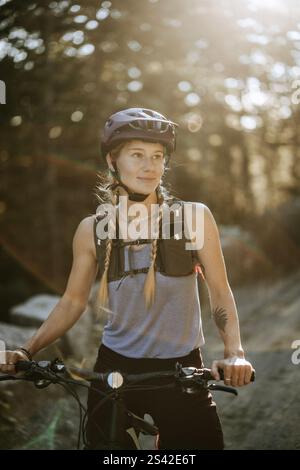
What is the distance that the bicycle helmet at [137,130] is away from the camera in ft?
10.3

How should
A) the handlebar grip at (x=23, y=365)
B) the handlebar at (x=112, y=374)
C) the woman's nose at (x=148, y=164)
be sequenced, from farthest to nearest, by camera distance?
1. the woman's nose at (x=148, y=164)
2. the handlebar grip at (x=23, y=365)
3. the handlebar at (x=112, y=374)

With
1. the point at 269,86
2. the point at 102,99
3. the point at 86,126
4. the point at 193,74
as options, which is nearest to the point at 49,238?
the point at 86,126

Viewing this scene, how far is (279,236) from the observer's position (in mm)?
14445

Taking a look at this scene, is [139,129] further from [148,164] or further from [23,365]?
[23,365]

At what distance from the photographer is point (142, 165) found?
3205 millimetres

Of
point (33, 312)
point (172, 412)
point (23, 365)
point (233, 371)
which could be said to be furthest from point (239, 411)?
point (23, 365)

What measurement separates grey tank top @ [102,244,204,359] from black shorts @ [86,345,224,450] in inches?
2.6

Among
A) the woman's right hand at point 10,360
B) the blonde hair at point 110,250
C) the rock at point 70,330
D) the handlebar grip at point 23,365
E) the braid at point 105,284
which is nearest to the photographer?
the handlebar grip at point 23,365

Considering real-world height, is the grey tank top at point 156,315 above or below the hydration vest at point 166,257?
below

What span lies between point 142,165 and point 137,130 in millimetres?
205

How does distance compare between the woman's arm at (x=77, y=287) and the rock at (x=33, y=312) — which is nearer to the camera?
the woman's arm at (x=77, y=287)

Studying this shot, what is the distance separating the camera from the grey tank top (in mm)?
2994

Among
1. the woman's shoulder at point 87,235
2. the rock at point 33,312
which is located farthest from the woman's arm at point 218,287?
the rock at point 33,312

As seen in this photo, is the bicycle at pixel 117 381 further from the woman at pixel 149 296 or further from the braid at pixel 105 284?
the braid at pixel 105 284
